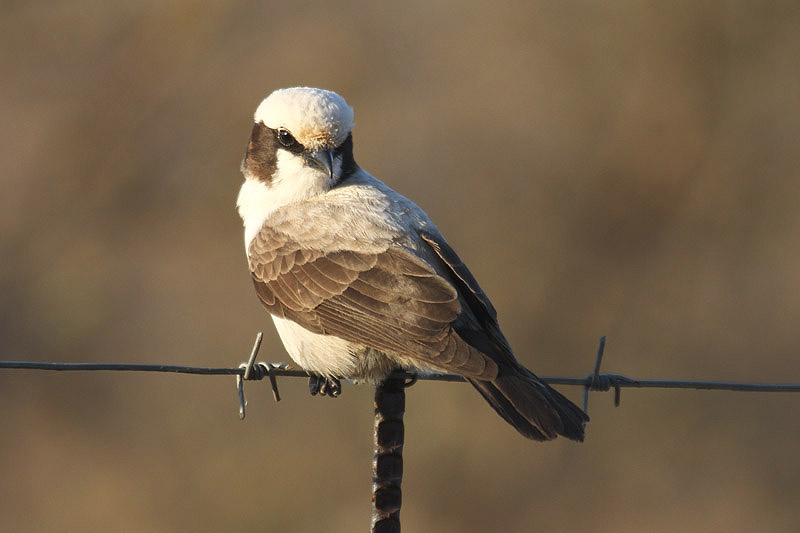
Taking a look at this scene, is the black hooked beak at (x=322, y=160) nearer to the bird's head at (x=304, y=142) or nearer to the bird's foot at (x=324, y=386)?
the bird's head at (x=304, y=142)

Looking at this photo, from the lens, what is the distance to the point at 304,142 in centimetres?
514

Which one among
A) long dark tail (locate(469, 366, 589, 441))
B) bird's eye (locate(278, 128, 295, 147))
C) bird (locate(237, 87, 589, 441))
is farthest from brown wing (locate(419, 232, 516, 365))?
bird's eye (locate(278, 128, 295, 147))

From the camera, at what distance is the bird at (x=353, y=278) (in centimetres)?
410

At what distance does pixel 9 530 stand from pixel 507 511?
414cm

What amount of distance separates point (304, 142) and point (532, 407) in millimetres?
1915

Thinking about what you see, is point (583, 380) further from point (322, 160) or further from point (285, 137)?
point (285, 137)

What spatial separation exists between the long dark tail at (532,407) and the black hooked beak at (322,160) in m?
1.45

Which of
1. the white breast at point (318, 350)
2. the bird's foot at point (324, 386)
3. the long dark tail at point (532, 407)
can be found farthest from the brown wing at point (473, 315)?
the bird's foot at point (324, 386)

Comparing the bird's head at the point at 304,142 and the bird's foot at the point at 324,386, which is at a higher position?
the bird's head at the point at 304,142

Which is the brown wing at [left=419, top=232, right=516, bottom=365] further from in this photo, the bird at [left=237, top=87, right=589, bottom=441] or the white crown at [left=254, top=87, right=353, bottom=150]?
the white crown at [left=254, top=87, right=353, bottom=150]

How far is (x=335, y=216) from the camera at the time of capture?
15.8 feet

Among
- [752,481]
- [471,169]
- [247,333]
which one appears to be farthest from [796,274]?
[247,333]

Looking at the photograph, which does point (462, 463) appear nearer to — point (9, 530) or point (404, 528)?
point (404, 528)

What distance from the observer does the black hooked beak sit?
5.02m
